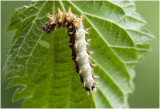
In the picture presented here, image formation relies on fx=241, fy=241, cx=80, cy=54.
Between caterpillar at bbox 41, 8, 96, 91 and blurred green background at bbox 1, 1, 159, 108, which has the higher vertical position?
caterpillar at bbox 41, 8, 96, 91

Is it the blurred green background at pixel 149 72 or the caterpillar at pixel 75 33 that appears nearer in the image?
the caterpillar at pixel 75 33

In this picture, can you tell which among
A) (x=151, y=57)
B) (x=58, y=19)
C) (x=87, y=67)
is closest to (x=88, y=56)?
(x=87, y=67)

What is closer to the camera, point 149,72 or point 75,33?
point 75,33

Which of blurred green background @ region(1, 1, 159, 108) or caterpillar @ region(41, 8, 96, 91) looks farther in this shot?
blurred green background @ region(1, 1, 159, 108)

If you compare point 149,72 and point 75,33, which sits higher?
point 75,33

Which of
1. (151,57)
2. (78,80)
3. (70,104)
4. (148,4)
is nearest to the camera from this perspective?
(78,80)

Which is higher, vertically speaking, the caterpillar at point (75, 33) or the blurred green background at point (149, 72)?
the caterpillar at point (75, 33)

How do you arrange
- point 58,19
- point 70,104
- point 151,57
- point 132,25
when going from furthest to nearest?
point 151,57 → point 70,104 → point 132,25 → point 58,19

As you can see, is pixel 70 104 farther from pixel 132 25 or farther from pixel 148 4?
pixel 148 4
